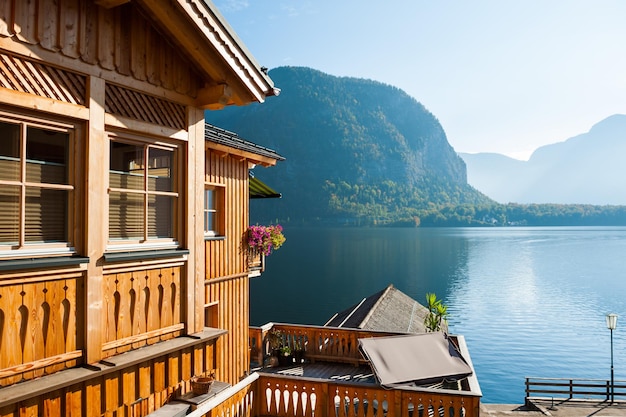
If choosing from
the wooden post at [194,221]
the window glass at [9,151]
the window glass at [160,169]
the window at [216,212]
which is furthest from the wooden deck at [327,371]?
the window glass at [9,151]

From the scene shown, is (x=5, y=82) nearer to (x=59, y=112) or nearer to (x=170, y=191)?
(x=59, y=112)

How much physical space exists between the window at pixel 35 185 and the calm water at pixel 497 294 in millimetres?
32590

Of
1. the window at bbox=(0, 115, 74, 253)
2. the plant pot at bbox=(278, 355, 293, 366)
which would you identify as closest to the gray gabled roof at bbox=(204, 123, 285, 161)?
the window at bbox=(0, 115, 74, 253)

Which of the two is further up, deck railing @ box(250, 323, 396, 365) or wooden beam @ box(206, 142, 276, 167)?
wooden beam @ box(206, 142, 276, 167)

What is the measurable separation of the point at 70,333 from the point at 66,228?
1.26m

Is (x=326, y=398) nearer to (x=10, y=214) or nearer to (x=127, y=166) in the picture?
(x=127, y=166)

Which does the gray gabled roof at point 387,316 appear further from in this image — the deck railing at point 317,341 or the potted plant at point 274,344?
the potted plant at point 274,344

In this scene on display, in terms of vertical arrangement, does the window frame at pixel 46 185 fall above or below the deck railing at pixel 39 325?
above

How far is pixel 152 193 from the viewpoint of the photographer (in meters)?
6.81

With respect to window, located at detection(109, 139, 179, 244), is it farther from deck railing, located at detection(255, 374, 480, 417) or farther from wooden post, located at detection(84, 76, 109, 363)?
deck railing, located at detection(255, 374, 480, 417)

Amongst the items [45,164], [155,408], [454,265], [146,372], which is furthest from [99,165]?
[454,265]

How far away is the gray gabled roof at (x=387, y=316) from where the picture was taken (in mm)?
29109

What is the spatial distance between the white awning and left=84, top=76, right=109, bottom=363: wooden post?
6.63 m

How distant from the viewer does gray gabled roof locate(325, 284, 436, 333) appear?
2911cm
